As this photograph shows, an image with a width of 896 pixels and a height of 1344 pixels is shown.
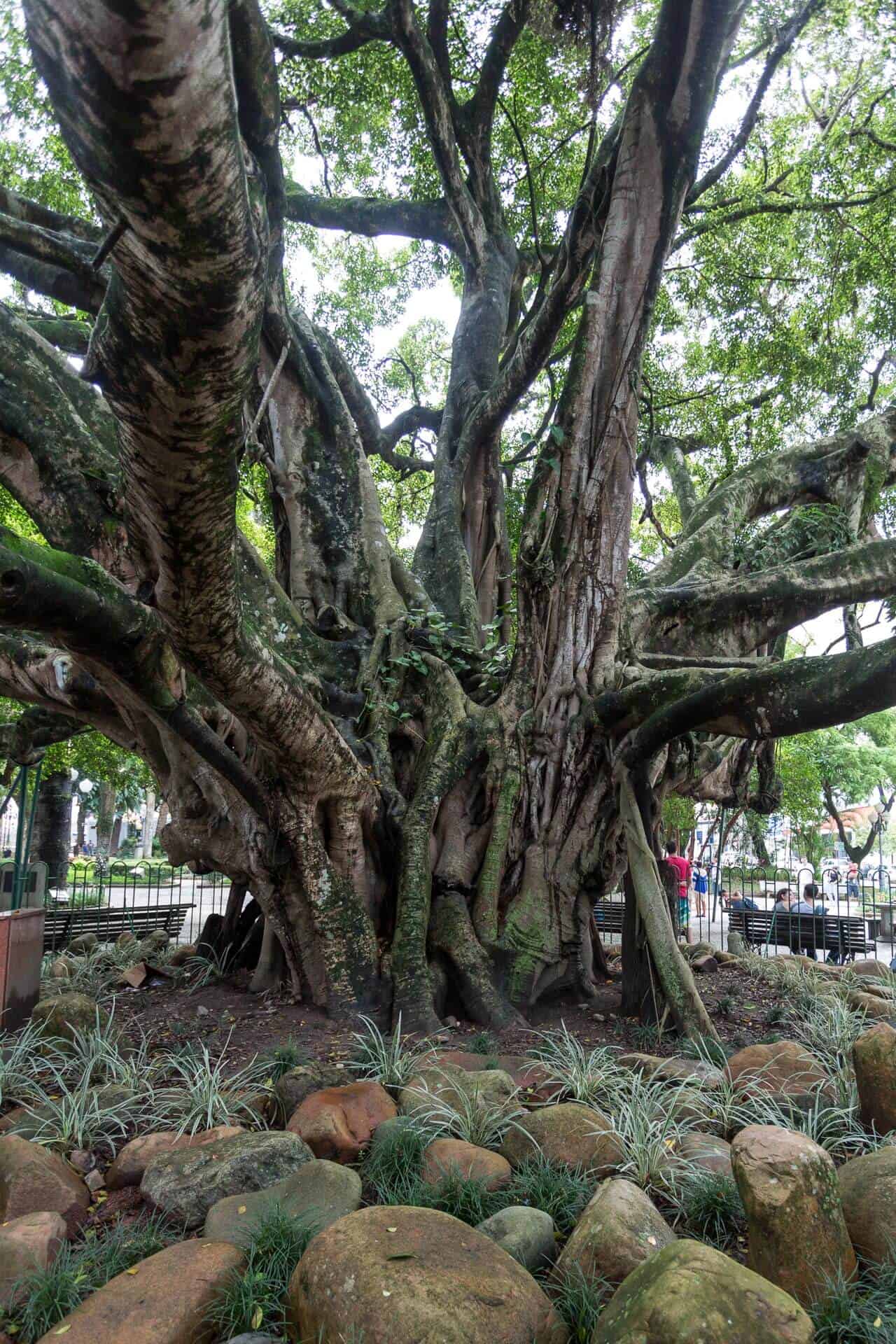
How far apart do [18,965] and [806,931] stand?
9.05m

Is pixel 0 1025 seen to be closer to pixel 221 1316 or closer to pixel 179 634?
pixel 179 634

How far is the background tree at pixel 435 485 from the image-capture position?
259 cm

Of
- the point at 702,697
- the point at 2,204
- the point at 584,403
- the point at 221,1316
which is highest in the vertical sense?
the point at 2,204

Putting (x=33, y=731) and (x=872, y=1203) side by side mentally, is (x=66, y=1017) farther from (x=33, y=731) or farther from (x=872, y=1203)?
(x=33, y=731)

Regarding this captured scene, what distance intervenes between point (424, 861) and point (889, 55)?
30.1 feet

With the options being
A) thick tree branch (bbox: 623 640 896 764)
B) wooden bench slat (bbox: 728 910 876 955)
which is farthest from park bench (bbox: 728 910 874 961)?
thick tree branch (bbox: 623 640 896 764)

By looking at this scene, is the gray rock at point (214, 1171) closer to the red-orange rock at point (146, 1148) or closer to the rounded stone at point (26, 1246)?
the red-orange rock at point (146, 1148)

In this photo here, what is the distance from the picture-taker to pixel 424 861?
5.39 metres

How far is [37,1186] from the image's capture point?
2.97m

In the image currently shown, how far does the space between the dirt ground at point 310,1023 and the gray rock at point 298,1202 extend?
Result: 154 cm

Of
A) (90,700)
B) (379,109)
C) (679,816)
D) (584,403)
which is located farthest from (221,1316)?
(679,816)

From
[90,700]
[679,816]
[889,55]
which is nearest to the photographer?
[90,700]

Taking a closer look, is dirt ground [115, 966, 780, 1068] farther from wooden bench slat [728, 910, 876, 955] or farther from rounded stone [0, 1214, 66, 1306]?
wooden bench slat [728, 910, 876, 955]

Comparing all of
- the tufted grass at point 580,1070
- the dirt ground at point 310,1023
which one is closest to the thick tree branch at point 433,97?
the dirt ground at point 310,1023
